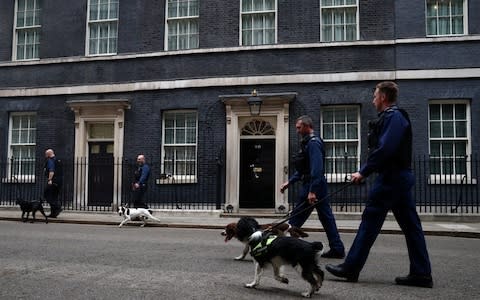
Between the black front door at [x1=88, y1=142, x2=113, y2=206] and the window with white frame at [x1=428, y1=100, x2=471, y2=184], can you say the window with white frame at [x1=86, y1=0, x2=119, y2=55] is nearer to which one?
the black front door at [x1=88, y1=142, x2=113, y2=206]

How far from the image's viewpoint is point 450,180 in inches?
589

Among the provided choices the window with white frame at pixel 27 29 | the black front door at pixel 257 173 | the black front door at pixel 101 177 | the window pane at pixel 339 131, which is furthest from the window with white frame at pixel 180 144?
the window with white frame at pixel 27 29

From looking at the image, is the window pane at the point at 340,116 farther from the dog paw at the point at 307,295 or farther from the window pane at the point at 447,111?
the dog paw at the point at 307,295

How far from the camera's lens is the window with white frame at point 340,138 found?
15.7m

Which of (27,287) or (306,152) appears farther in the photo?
(306,152)

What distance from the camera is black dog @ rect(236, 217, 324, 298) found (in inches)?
185

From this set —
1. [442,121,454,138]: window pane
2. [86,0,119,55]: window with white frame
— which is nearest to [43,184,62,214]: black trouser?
[86,0,119,55]: window with white frame

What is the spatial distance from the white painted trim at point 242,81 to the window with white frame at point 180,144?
104 centimetres

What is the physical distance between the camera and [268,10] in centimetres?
1684

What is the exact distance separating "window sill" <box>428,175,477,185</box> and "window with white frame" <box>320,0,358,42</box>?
16.5 ft

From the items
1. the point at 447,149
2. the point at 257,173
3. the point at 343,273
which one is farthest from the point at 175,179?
the point at 343,273

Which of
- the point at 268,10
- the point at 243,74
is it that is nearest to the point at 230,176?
the point at 243,74

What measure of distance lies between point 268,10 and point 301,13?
44.1 inches

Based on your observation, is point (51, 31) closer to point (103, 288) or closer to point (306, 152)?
point (306, 152)
